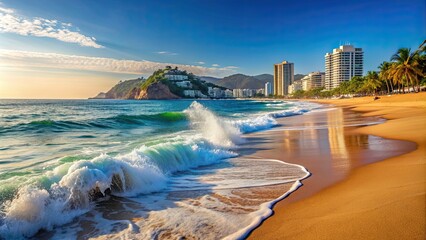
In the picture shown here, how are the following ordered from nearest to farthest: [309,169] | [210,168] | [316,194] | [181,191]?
[316,194] < [181,191] < [309,169] < [210,168]

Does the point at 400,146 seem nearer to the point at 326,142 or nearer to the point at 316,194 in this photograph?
the point at 326,142

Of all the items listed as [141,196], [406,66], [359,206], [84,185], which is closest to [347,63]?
[406,66]

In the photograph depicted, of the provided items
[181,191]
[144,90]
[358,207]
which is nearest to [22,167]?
[181,191]

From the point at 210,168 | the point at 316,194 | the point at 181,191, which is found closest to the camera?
the point at 316,194

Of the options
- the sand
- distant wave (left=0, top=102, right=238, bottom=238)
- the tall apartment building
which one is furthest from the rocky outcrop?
the sand

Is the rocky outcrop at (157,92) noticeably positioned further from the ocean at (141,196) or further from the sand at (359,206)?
the sand at (359,206)

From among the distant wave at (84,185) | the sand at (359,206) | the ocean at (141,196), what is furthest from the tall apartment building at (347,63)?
the distant wave at (84,185)

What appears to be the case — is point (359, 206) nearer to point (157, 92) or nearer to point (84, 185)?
point (84, 185)

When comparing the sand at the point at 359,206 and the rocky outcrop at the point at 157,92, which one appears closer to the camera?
the sand at the point at 359,206

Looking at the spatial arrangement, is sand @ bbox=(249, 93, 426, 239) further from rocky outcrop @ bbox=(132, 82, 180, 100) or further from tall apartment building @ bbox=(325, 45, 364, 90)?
tall apartment building @ bbox=(325, 45, 364, 90)

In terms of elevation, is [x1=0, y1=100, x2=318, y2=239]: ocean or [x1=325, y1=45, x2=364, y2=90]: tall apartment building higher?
[x1=325, y1=45, x2=364, y2=90]: tall apartment building

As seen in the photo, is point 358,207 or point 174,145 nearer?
point 358,207
